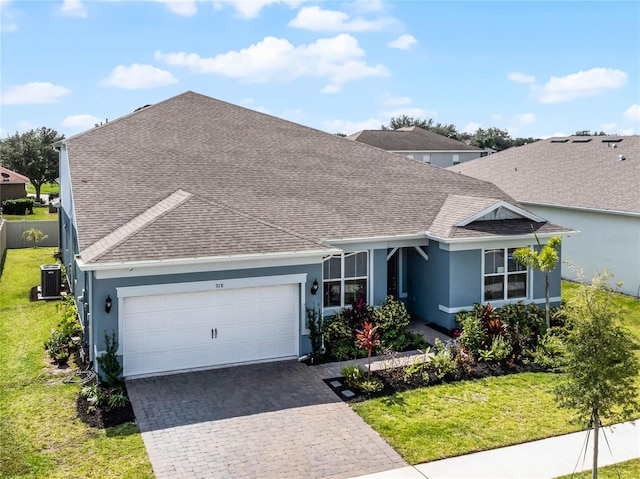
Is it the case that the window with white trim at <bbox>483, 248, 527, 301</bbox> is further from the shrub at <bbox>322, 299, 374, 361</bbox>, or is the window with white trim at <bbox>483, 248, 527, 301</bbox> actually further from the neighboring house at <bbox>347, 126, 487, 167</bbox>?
the neighboring house at <bbox>347, 126, 487, 167</bbox>

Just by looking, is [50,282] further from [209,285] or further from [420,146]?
[420,146]

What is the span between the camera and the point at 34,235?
31.6m

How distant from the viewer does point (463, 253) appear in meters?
16.2

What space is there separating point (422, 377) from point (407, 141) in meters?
45.4

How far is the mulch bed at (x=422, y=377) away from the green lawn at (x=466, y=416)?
25 cm

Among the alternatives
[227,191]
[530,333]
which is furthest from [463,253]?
[227,191]

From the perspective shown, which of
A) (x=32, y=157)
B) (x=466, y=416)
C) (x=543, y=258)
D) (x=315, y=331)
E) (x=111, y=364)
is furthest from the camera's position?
(x=32, y=157)

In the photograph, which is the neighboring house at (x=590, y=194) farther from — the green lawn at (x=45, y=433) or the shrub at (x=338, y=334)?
the green lawn at (x=45, y=433)

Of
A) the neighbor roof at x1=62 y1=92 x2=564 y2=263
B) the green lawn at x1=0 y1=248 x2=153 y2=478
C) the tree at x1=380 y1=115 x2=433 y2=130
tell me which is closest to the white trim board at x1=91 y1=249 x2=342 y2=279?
the neighbor roof at x1=62 y1=92 x2=564 y2=263

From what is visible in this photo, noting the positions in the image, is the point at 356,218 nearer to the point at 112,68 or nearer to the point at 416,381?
the point at 416,381

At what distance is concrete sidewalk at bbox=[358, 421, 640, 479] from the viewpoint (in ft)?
29.0

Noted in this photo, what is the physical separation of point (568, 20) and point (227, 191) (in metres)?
12.0

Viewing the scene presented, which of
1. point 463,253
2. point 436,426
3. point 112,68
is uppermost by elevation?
point 112,68

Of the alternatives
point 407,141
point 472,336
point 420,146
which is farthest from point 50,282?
point 420,146
